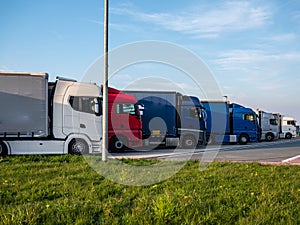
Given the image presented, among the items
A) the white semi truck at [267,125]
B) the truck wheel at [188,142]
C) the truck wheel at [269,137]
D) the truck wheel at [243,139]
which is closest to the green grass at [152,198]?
the truck wheel at [188,142]

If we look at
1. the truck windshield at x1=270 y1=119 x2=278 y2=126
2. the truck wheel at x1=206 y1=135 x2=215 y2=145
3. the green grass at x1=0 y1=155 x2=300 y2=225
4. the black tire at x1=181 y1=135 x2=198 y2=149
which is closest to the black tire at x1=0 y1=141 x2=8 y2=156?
the green grass at x1=0 y1=155 x2=300 y2=225

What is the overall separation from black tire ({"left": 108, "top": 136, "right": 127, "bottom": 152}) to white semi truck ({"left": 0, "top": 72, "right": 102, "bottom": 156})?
226 cm

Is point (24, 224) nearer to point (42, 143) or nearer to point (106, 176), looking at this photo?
point (106, 176)

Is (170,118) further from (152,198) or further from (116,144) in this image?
(152,198)

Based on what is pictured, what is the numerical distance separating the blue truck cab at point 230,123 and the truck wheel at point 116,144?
927cm

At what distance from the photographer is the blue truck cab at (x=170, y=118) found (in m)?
18.6

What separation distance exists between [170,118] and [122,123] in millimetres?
4140

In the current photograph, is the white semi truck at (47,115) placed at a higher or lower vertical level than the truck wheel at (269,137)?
higher

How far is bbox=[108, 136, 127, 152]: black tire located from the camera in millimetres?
15469

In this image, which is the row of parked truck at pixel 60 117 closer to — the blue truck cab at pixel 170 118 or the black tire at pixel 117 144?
the black tire at pixel 117 144

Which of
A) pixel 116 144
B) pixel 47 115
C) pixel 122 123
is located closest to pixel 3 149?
pixel 47 115

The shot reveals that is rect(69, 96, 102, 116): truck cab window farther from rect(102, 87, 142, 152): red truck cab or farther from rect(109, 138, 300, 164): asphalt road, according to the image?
rect(102, 87, 142, 152): red truck cab

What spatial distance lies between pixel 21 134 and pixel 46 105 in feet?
4.79

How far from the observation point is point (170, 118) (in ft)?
62.2
